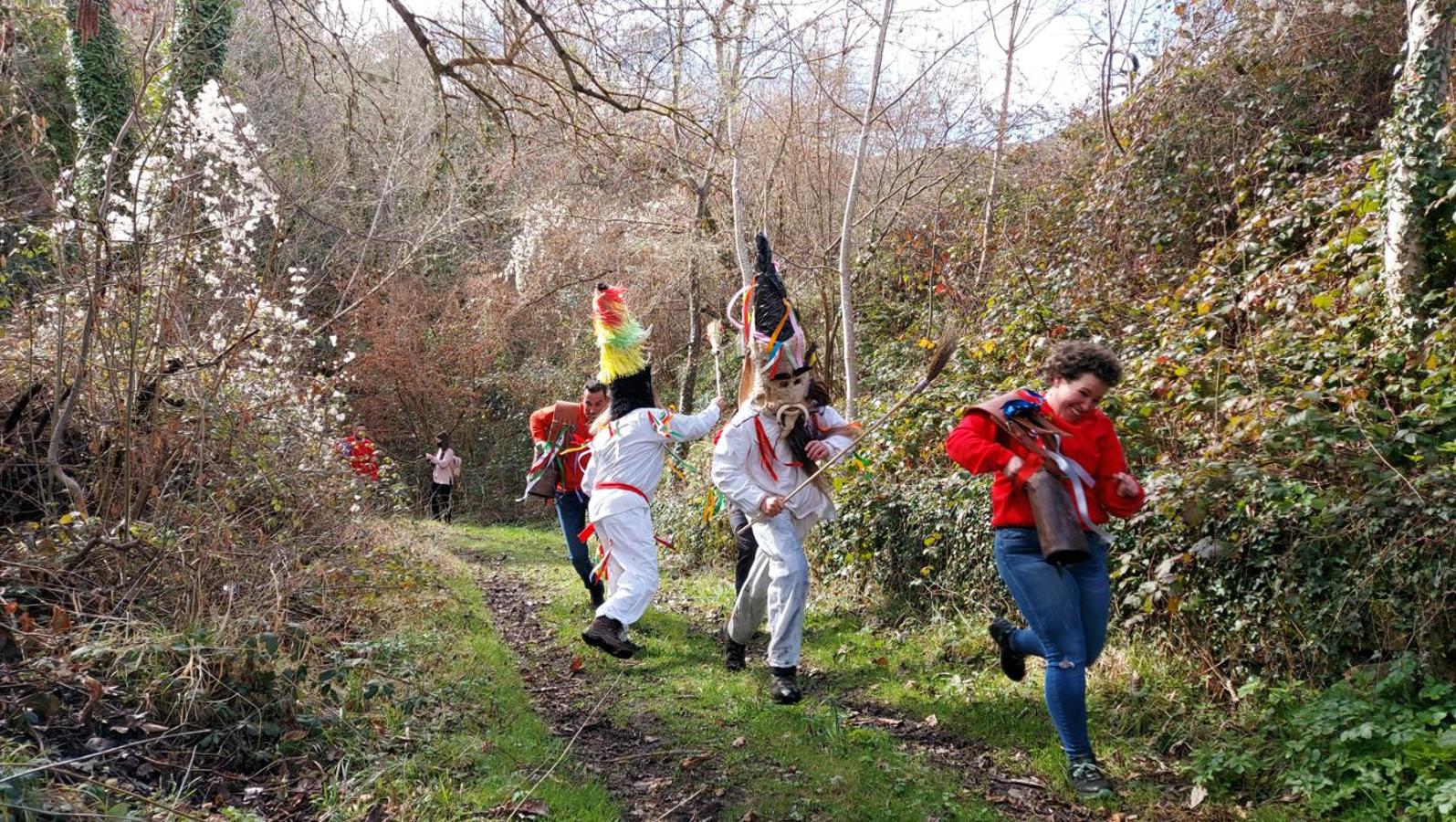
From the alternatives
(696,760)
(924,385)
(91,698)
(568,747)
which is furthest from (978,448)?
(91,698)

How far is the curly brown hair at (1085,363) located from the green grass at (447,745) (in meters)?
2.79

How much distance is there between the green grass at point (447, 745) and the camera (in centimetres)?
420

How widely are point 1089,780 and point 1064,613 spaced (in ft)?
2.36

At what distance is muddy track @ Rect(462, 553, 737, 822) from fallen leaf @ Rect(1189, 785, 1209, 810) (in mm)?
1955

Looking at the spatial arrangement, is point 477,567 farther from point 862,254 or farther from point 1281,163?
point 1281,163

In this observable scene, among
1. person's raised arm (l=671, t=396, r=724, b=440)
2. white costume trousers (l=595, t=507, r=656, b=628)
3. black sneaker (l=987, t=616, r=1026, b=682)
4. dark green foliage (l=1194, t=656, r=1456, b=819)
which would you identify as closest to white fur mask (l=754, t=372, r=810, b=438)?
person's raised arm (l=671, t=396, r=724, b=440)

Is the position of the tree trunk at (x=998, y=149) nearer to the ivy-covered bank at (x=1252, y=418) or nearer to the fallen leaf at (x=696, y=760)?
the ivy-covered bank at (x=1252, y=418)

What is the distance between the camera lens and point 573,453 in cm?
798

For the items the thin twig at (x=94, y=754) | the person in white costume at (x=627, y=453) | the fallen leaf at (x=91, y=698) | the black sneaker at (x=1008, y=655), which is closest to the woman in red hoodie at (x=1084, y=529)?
the black sneaker at (x=1008, y=655)

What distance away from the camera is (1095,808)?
423 cm

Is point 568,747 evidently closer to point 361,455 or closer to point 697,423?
point 697,423

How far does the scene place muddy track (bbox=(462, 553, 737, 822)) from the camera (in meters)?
4.48

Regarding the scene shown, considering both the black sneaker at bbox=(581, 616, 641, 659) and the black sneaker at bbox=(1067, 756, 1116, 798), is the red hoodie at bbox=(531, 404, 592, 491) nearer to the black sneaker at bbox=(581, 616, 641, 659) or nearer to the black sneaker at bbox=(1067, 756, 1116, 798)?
the black sneaker at bbox=(581, 616, 641, 659)

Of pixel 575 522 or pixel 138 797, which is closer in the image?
pixel 138 797
